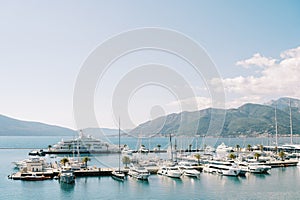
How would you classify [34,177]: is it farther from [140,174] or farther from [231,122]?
[231,122]

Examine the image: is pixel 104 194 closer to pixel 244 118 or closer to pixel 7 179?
pixel 7 179

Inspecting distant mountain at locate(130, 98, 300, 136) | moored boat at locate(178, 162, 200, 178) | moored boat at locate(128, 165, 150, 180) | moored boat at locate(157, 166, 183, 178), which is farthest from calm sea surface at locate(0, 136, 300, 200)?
distant mountain at locate(130, 98, 300, 136)

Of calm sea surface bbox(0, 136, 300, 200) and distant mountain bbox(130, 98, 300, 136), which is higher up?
distant mountain bbox(130, 98, 300, 136)

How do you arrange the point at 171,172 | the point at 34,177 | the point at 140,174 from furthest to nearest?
1. the point at 171,172
2. the point at 34,177
3. the point at 140,174

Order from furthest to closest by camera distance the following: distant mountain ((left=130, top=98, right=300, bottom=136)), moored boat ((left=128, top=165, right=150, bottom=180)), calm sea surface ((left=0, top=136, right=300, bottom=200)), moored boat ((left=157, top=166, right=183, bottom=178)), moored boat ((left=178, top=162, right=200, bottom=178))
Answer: distant mountain ((left=130, top=98, right=300, bottom=136)) < moored boat ((left=178, top=162, right=200, bottom=178)) < moored boat ((left=157, top=166, right=183, bottom=178)) < moored boat ((left=128, top=165, right=150, bottom=180)) < calm sea surface ((left=0, top=136, right=300, bottom=200))

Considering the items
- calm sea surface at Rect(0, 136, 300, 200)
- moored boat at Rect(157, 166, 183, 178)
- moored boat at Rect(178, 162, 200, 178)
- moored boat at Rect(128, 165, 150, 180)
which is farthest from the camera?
moored boat at Rect(178, 162, 200, 178)

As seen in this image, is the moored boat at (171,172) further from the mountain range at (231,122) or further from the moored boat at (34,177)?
the mountain range at (231,122)

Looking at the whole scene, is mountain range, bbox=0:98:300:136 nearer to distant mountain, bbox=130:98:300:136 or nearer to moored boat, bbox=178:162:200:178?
distant mountain, bbox=130:98:300:136

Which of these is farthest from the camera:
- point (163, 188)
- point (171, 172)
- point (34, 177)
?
point (171, 172)

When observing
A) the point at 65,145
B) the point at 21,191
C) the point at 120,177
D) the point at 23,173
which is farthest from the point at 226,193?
the point at 65,145

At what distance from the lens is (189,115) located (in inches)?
5276

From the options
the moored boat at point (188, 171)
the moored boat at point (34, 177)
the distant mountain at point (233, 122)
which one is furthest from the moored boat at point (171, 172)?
the distant mountain at point (233, 122)

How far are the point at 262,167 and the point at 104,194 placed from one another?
51.7 ft

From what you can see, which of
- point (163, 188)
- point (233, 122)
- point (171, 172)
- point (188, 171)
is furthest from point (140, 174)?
→ point (233, 122)
